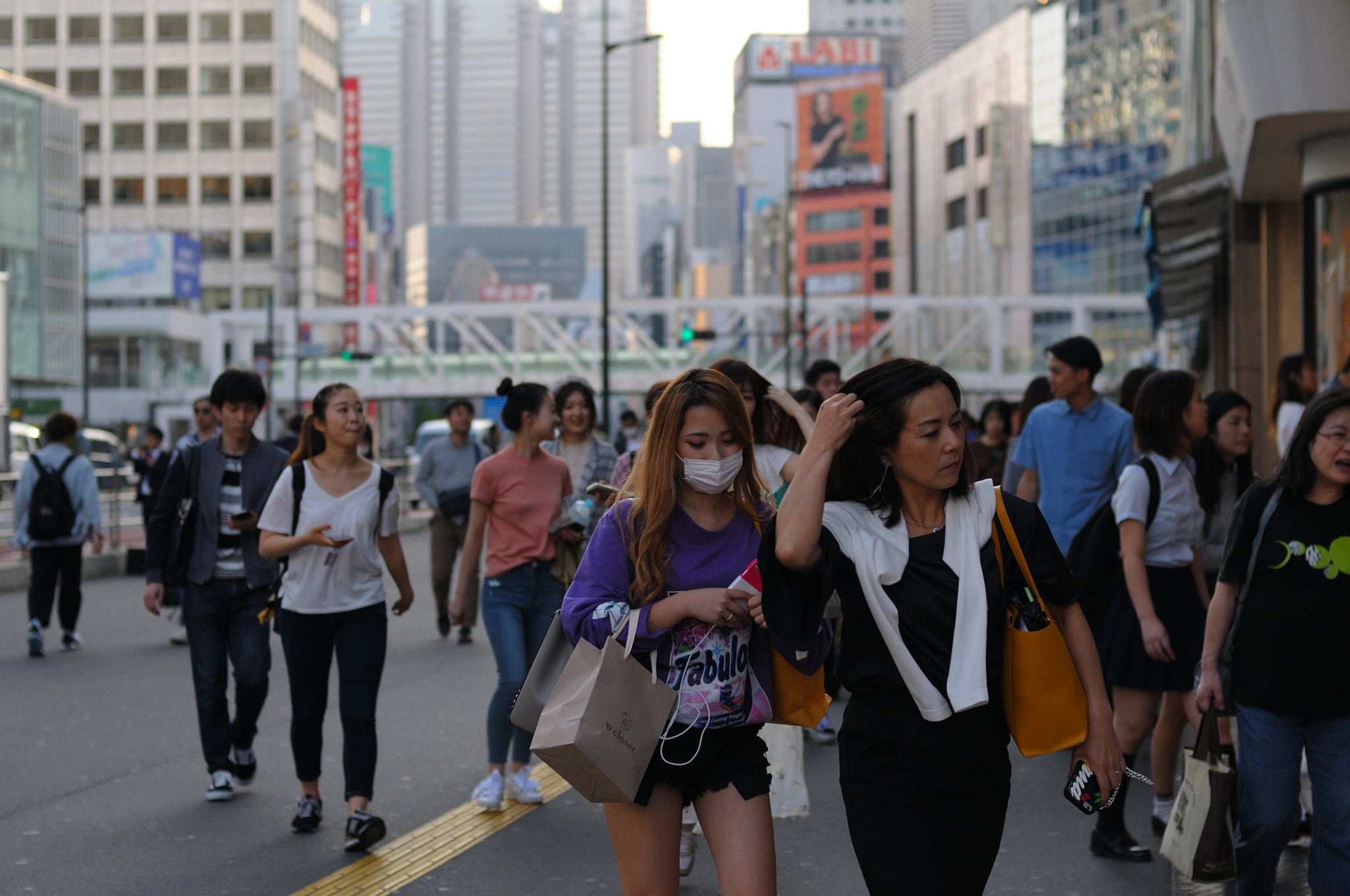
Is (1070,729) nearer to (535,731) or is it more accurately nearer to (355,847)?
(535,731)

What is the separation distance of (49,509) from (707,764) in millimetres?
9853

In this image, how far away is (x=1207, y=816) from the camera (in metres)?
4.30

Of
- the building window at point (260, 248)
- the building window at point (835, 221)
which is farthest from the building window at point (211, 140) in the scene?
the building window at point (835, 221)

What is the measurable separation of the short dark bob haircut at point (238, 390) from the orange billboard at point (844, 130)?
343 ft

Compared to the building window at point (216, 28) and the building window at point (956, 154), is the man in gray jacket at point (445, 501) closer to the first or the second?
the building window at point (956, 154)

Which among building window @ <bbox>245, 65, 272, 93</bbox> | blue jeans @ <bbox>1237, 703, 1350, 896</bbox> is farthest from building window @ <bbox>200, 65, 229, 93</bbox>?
blue jeans @ <bbox>1237, 703, 1350, 896</bbox>

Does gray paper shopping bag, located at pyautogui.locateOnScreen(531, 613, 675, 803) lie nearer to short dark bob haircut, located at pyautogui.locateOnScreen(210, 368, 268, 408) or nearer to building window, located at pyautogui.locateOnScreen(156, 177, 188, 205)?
short dark bob haircut, located at pyautogui.locateOnScreen(210, 368, 268, 408)

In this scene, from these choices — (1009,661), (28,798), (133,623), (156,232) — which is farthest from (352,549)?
(156,232)

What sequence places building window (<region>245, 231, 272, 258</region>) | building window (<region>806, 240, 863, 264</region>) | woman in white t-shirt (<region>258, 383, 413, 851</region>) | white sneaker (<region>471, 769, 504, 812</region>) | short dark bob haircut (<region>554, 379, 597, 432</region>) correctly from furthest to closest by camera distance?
building window (<region>806, 240, 863, 264</region>) < building window (<region>245, 231, 272, 258</region>) < short dark bob haircut (<region>554, 379, 597, 432</region>) < white sneaker (<region>471, 769, 504, 812</region>) < woman in white t-shirt (<region>258, 383, 413, 851</region>)

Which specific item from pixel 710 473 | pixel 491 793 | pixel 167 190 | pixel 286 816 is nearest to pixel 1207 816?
pixel 710 473

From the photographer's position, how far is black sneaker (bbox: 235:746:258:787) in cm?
685

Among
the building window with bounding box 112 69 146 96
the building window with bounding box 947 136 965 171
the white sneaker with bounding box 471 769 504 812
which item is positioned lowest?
the white sneaker with bounding box 471 769 504 812

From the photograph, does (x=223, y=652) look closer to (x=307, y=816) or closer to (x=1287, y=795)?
(x=307, y=816)

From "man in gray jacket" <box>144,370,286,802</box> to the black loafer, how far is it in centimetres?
359
